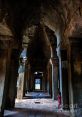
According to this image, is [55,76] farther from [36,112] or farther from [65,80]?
[36,112]

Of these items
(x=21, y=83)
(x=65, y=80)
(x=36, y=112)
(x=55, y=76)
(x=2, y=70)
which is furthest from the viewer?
(x=21, y=83)

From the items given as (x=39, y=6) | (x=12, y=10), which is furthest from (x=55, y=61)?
(x=12, y=10)

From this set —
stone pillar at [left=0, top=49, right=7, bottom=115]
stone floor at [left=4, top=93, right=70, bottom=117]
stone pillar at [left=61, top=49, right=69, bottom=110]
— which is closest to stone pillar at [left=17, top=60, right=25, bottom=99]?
stone floor at [left=4, top=93, right=70, bottom=117]

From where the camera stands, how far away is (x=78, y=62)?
773 cm

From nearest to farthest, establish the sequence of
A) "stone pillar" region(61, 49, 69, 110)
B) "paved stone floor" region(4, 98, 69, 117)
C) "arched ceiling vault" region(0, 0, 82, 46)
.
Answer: "arched ceiling vault" region(0, 0, 82, 46) < "paved stone floor" region(4, 98, 69, 117) < "stone pillar" region(61, 49, 69, 110)

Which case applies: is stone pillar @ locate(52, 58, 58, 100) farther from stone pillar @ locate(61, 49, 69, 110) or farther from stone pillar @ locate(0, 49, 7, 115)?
stone pillar @ locate(0, 49, 7, 115)

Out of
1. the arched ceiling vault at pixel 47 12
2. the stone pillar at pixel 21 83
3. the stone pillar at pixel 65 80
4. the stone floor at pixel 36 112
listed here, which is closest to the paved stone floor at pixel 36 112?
the stone floor at pixel 36 112

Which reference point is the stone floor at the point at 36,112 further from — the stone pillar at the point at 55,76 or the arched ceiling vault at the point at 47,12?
the stone pillar at the point at 55,76

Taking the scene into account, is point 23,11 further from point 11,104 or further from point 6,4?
point 11,104

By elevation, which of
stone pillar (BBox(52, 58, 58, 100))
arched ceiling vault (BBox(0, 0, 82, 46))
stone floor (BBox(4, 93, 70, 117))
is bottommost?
stone floor (BBox(4, 93, 70, 117))

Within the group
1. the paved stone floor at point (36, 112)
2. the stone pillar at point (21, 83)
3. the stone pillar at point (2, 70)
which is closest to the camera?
the stone pillar at point (2, 70)

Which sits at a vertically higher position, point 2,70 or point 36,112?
point 2,70

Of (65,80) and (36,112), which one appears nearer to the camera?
(36,112)

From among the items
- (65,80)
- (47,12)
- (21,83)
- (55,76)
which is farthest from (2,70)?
(21,83)
